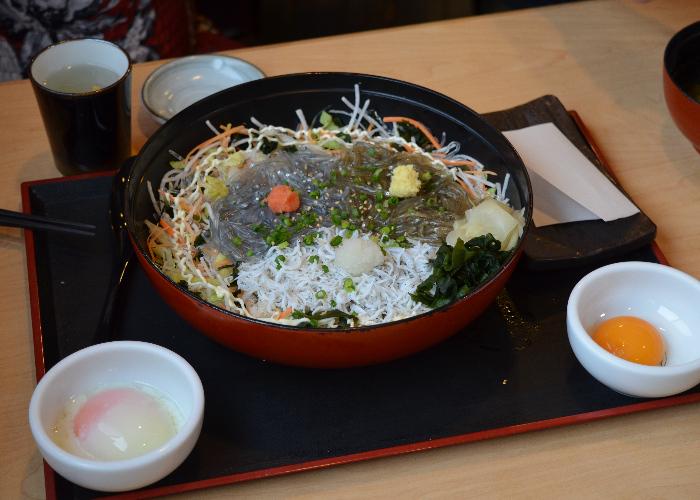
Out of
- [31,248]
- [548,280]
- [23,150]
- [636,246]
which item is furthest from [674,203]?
[23,150]

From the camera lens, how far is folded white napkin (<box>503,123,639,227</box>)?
6.28 feet


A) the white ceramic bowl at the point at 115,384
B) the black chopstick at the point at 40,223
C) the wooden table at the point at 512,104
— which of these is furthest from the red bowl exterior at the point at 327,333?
the black chopstick at the point at 40,223

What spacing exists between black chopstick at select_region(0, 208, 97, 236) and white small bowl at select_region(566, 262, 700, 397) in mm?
1124

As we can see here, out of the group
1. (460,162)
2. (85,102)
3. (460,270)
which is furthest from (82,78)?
(460,270)

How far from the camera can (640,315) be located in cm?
168

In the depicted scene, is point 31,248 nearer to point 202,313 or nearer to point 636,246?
point 202,313

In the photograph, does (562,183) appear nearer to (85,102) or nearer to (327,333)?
(327,333)

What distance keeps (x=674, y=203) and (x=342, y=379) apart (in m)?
1.06

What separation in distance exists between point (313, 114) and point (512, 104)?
0.65 meters

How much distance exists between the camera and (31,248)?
72.1 inches

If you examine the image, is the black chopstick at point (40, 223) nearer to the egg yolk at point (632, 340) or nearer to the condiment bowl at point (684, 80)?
the egg yolk at point (632, 340)

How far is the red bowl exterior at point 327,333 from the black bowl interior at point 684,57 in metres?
0.89

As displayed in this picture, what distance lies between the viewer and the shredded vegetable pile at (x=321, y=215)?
165 cm

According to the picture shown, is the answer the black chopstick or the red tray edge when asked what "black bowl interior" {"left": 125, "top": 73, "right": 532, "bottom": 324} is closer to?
the black chopstick
